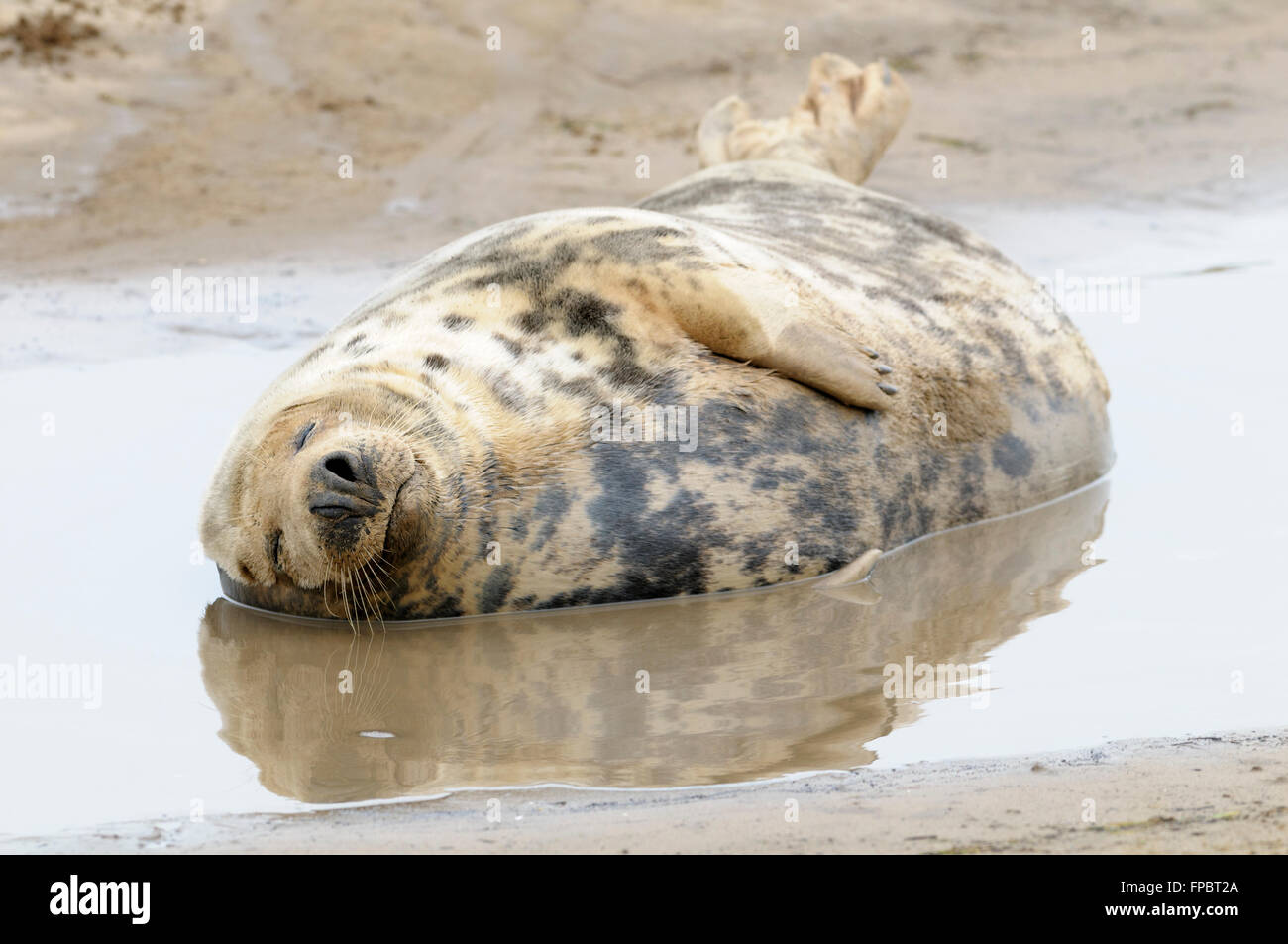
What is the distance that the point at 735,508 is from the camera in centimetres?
409

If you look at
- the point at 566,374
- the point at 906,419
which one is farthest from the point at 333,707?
the point at 906,419

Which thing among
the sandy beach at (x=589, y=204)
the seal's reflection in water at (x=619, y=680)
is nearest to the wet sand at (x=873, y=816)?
the sandy beach at (x=589, y=204)

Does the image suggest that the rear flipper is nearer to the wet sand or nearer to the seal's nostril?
the seal's nostril

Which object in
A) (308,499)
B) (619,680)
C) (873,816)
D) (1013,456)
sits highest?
(1013,456)

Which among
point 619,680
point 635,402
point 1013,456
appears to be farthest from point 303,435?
point 1013,456

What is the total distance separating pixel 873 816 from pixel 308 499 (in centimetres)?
156

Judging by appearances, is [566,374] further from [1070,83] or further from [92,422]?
[1070,83]

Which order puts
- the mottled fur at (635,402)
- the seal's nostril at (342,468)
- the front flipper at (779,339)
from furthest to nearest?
the front flipper at (779,339) < the mottled fur at (635,402) < the seal's nostril at (342,468)

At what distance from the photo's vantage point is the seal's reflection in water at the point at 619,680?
3234mm

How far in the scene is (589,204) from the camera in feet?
27.0

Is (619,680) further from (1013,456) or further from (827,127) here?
(827,127)

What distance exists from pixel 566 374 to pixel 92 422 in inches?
86.6

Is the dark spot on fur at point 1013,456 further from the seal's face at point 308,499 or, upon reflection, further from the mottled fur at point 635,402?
the seal's face at point 308,499

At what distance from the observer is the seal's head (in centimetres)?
369
